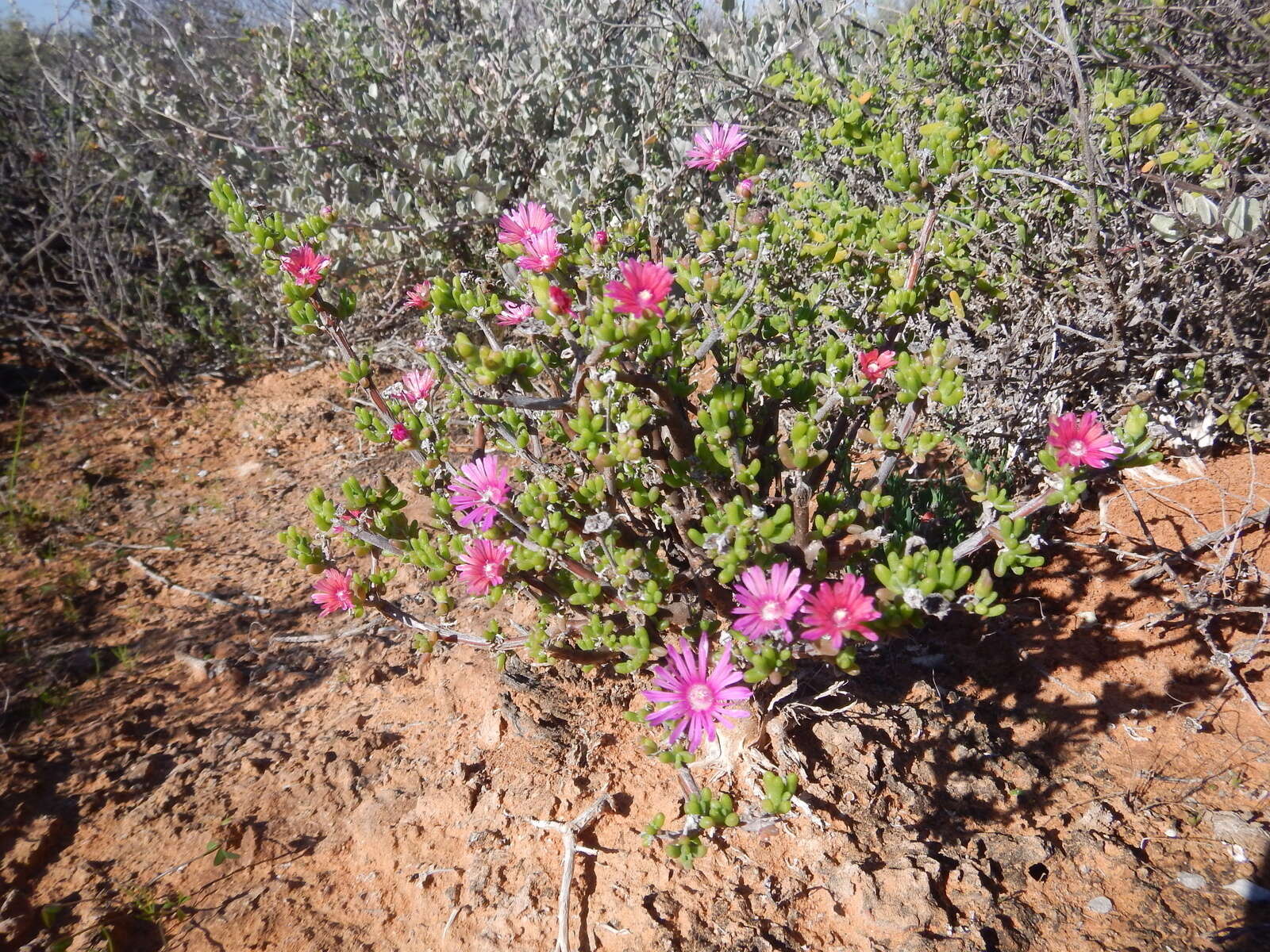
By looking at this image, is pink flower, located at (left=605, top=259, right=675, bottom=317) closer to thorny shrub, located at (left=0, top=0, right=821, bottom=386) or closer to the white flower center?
the white flower center

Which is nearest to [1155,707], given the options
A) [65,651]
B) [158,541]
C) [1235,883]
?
[1235,883]

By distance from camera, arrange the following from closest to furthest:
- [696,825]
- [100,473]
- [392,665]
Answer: [696,825], [392,665], [100,473]

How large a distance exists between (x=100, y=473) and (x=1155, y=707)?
461 centimetres

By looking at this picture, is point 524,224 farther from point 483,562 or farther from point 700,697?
point 700,697

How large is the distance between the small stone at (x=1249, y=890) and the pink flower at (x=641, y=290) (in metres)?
1.62

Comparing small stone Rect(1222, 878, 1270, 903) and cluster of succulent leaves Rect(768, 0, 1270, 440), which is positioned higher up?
cluster of succulent leaves Rect(768, 0, 1270, 440)

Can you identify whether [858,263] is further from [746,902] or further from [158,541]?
[158,541]

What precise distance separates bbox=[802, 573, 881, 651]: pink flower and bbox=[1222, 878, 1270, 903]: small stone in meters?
1.04

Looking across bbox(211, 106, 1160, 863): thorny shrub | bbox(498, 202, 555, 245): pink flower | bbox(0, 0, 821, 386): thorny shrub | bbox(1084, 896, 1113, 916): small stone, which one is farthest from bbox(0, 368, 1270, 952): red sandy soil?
bbox(0, 0, 821, 386): thorny shrub

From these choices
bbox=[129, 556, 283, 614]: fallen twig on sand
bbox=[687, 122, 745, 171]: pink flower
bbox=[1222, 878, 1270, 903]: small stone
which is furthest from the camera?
bbox=[129, 556, 283, 614]: fallen twig on sand

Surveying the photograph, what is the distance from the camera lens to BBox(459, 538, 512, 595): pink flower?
135 cm

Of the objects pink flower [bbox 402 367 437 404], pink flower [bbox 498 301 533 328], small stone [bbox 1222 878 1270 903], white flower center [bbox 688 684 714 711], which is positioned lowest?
small stone [bbox 1222 878 1270 903]

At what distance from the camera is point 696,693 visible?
127cm

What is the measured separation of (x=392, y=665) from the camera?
231 cm
